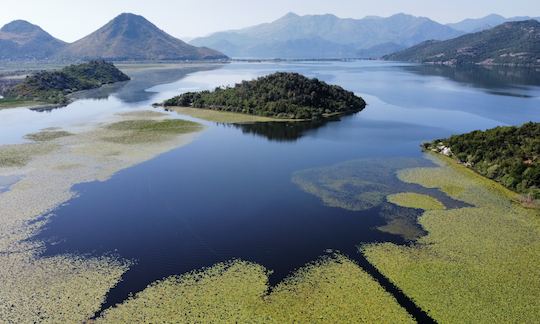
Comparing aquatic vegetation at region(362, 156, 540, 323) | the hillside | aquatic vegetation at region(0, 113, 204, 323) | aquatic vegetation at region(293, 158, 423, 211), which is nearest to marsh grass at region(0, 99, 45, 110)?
the hillside

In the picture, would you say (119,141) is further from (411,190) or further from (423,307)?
(423,307)

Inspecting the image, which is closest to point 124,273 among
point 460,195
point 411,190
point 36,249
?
point 36,249

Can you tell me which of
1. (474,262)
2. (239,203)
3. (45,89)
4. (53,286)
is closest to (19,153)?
(239,203)

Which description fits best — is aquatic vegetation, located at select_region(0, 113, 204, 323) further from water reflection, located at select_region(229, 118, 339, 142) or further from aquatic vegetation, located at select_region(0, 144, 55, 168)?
water reflection, located at select_region(229, 118, 339, 142)

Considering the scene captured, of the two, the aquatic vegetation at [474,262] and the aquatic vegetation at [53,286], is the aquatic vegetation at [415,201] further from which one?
the aquatic vegetation at [53,286]

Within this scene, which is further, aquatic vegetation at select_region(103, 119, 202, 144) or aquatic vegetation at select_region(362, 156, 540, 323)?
aquatic vegetation at select_region(103, 119, 202, 144)

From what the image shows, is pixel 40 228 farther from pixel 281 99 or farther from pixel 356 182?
pixel 281 99
